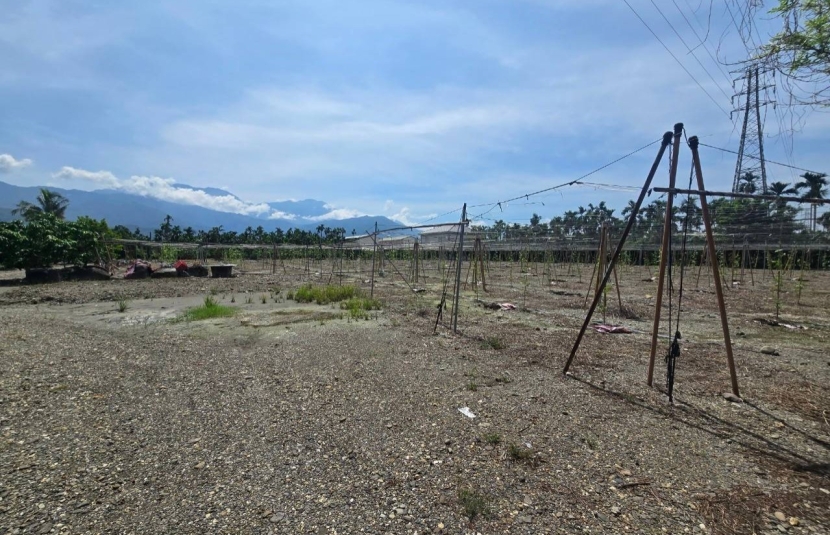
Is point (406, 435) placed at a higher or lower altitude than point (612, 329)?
lower

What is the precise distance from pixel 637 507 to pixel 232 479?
114 inches

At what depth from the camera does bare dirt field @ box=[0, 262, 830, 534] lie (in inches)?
107

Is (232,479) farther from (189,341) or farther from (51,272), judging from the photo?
(51,272)

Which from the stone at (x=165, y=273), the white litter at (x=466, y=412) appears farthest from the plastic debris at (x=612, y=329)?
the stone at (x=165, y=273)

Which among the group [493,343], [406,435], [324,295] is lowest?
[406,435]

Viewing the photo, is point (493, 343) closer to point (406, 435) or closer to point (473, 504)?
point (406, 435)

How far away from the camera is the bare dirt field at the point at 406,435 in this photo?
8.95 feet

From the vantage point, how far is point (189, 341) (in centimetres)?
757

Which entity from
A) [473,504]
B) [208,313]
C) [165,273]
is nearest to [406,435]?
[473,504]

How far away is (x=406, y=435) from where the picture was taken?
12.6 feet

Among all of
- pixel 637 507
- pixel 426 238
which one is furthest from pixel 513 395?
pixel 426 238

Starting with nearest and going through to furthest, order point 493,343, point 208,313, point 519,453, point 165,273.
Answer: point 519,453, point 493,343, point 208,313, point 165,273

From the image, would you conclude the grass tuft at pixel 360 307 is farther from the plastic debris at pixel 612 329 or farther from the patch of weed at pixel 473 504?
the patch of weed at pixel 473 504

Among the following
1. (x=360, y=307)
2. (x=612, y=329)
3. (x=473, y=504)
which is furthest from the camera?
(x=360, y=307)
